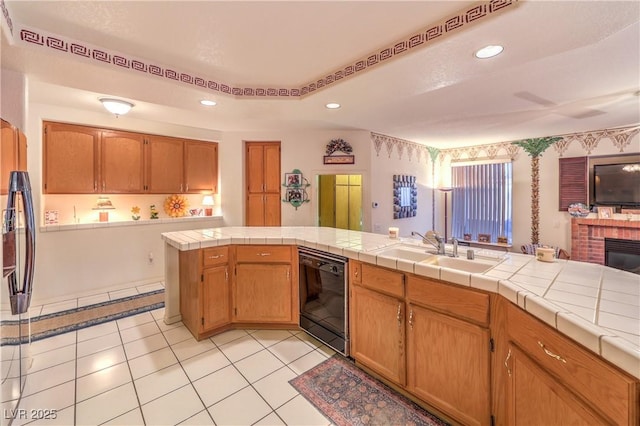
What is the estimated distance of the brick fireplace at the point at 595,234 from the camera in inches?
156

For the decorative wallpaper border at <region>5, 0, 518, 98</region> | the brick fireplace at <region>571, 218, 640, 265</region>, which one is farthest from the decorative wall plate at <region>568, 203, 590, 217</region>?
the decorative wallpaper border at <region>5, 0, 518, 98</region>

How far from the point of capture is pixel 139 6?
1.57 metres

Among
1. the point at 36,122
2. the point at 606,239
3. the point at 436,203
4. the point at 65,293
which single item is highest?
the point at 36,122

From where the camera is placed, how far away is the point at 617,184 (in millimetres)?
4211

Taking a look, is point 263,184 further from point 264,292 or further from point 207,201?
point 264,292

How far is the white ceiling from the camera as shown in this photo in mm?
1572

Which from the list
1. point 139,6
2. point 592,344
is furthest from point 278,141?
point 592,344

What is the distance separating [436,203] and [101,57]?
6.15 meters

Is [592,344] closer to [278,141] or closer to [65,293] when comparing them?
[278,141]

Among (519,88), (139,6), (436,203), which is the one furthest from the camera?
(436,203)

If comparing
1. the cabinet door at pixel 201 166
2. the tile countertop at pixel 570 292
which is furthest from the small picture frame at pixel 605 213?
the cabinet door at pixel 201 166

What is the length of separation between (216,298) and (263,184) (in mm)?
2517

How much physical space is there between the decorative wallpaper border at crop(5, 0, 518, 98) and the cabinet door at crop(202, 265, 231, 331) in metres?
1.75

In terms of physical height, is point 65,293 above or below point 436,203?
Result: below
